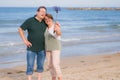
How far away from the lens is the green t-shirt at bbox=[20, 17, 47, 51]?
23.9ft

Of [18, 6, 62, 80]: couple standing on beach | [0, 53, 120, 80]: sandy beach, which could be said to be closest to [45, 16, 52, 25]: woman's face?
[18, 6, 62, 80]: couple standing on beach

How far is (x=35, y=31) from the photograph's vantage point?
732 cm

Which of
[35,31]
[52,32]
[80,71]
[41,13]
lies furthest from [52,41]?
[80,71]

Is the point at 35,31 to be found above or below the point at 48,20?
below

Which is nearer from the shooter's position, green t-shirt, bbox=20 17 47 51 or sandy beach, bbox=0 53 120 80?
green t-shirt, bbox=20 17 47 51

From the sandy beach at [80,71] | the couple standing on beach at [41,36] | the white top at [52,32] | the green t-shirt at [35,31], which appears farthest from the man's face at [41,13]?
the sandy beach at [80,71]

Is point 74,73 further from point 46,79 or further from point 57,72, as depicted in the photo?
point 57,72

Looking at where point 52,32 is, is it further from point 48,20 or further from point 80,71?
point 80,71

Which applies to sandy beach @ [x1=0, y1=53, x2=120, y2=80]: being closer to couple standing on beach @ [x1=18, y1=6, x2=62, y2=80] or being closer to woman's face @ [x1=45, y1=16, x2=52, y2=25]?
couple standing on beach @ [x1=18, y1=6, x2=62, y2=80]

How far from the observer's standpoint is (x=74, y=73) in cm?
995

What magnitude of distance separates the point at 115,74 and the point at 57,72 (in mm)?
2535

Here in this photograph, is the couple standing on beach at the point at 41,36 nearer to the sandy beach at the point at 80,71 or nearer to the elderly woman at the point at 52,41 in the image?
the elderly woman at the point at 52,41

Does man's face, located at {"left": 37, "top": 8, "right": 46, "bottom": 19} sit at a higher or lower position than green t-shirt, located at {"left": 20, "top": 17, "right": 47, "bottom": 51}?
higher

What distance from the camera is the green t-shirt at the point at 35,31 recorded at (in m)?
7.30
